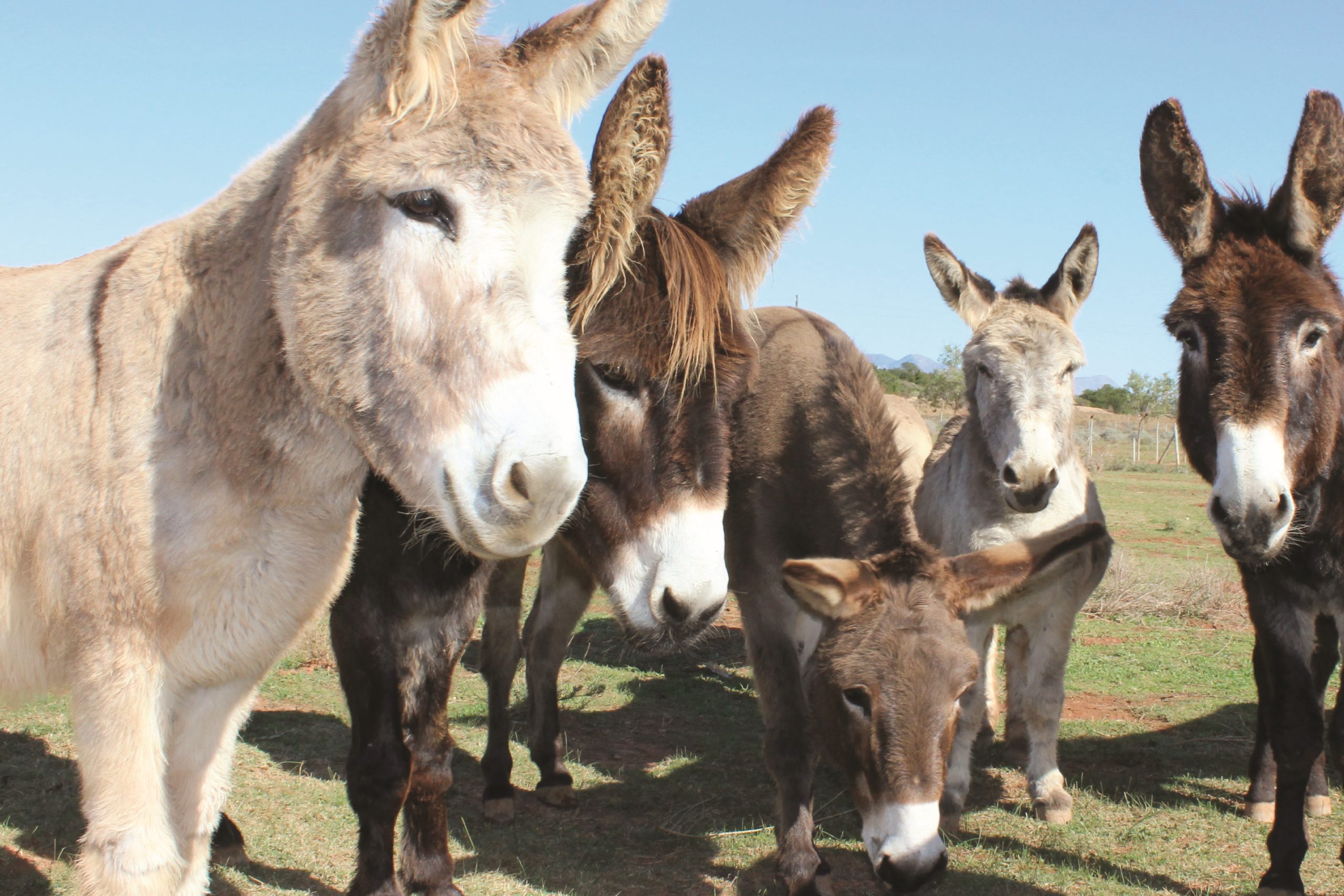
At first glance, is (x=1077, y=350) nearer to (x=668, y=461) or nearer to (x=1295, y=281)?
(x=1295, y=281)

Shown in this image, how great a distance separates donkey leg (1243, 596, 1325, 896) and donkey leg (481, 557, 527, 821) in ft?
10.9

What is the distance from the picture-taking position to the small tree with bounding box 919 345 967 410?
40.9 metres

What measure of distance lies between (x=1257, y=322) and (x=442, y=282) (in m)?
3.14

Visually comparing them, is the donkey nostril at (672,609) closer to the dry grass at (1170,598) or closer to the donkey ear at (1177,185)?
the donkey ear at (1177,185)

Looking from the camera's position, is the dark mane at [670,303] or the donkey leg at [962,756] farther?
the donkey leg at [962,756]

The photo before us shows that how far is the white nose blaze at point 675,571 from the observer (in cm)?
266

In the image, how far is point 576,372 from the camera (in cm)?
301

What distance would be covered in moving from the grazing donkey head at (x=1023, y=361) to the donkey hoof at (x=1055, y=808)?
4.71 ft

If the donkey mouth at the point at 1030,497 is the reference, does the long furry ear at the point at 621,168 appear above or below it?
above

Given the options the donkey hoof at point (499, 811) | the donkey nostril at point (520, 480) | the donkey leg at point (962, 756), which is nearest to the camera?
the donkey nostril at point (520, 480)

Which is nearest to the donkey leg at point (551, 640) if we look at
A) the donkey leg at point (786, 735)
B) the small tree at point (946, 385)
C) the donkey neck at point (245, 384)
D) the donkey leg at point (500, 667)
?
the donkey leg at point (500, 667)

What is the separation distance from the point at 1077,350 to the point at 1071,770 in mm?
2419

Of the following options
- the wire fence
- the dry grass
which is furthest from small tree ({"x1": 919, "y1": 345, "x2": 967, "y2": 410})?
the dry grass

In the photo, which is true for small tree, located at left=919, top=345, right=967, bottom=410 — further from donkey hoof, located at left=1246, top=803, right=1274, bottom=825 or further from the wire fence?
donkey hoof, located at left=1246, top=803, right=1274, bottom=825
